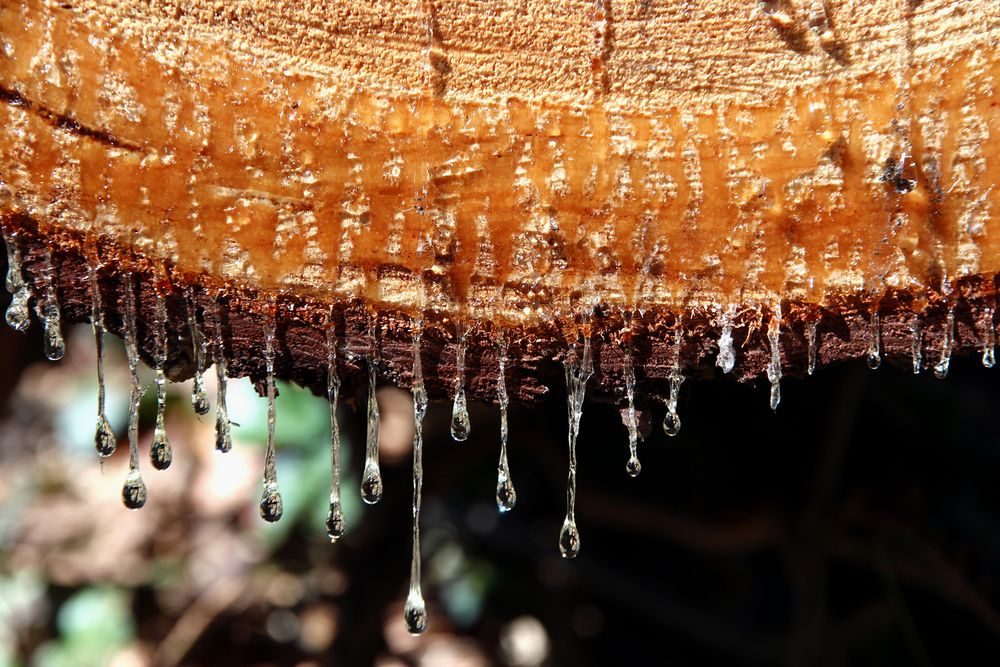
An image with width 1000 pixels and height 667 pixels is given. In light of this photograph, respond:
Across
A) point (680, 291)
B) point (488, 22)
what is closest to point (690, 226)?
point (680, 291)

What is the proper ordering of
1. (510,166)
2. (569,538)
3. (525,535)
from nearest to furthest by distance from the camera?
(510,166), (569,538), (525,535)

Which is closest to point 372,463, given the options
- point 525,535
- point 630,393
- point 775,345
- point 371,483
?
point 371,483

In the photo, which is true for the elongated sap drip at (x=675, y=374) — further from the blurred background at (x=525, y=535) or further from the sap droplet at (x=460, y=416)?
the blurred background at (x=525, y=535)

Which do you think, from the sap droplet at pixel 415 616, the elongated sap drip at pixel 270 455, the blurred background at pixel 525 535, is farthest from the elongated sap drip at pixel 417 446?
the blurred background at pixel 525 535

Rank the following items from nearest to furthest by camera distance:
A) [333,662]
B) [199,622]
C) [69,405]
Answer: [333,662] < [199,622] < [69,405]

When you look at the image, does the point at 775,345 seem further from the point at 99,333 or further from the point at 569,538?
the point at 99,333

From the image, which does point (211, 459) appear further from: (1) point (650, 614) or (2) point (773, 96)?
(2) point (773, 96)

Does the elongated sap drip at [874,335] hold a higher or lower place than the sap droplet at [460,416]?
higher

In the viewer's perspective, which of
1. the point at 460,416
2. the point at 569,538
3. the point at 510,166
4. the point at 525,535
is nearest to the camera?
the point at 510,166
